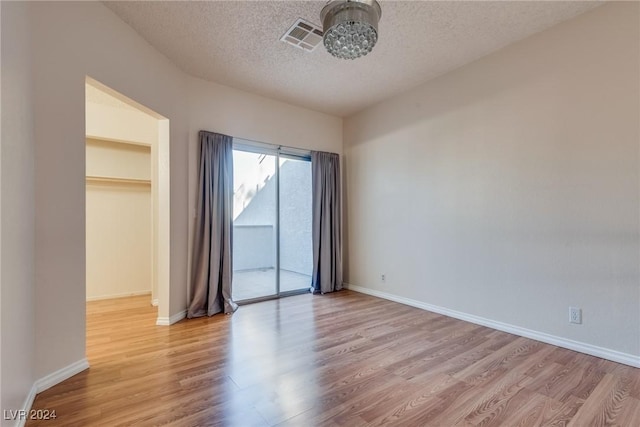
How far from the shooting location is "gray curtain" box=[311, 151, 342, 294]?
4.59m

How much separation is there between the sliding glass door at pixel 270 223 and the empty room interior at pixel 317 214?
40 mm

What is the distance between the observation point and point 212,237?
3.54 m

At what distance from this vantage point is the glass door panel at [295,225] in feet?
14.8

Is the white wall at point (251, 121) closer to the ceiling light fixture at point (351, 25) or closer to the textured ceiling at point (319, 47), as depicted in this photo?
the textured ceiling at point (319, 47)

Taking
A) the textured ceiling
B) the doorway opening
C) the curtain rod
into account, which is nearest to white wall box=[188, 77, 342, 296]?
the curtain rod

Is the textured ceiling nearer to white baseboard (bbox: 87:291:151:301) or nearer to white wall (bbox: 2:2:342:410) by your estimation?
white wall (bbox: 2:2:342:410)

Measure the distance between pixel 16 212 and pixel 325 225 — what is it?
11.6 ft

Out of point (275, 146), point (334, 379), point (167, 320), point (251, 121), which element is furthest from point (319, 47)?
point (167, 320)

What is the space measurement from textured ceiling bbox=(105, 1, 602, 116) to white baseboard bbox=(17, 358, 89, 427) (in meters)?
2.82

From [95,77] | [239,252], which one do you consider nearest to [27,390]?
[95,77]

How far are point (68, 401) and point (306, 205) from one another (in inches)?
137

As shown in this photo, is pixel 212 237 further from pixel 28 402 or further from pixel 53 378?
pixel 28 402

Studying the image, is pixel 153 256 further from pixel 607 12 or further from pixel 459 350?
pixel 607 12

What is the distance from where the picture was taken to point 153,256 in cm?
394
